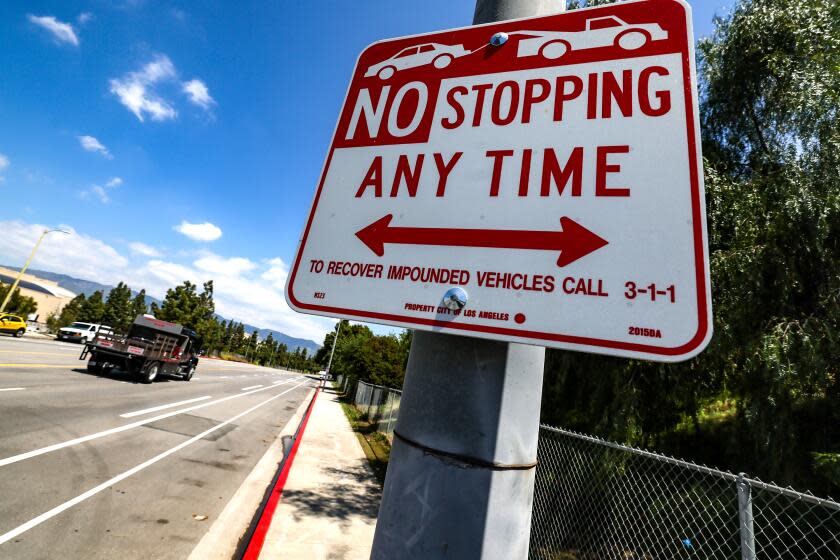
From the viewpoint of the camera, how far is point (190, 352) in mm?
20594

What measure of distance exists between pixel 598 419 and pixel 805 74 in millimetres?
6247

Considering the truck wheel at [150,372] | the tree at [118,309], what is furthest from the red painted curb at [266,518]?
the tree at [118,309]

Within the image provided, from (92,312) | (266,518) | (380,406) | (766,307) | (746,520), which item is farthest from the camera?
(92,312)

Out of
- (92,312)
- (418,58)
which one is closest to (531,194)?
(418,58)

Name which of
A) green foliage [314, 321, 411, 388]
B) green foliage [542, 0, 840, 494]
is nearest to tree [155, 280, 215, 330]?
A: green foliage [314, 321, 411, 388]

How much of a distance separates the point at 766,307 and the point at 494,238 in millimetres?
6632

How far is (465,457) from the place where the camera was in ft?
2.83

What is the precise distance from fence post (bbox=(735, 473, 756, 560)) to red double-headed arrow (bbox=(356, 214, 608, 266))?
109 inches

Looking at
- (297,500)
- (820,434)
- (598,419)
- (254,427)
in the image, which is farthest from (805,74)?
(254,427)

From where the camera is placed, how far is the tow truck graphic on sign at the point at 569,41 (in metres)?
1.08

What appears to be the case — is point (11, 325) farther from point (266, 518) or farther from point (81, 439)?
point (266, 518)

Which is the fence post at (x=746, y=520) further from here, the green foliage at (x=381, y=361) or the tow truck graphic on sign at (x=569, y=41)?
the green foliage at (x=381, y=361)

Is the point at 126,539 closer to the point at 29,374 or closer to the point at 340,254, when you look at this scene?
the point at 340,254

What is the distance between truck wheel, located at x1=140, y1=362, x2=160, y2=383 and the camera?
52.8 ft
